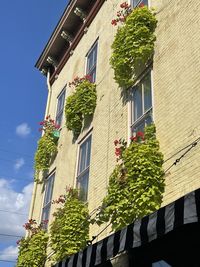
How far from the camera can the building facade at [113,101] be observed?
698 centimetres

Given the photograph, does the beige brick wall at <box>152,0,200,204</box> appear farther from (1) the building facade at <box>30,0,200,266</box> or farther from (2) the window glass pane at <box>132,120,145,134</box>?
(2) the window glass pane at <box>132,120,145,134</box>

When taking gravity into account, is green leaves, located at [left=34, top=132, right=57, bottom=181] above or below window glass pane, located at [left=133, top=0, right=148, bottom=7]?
below

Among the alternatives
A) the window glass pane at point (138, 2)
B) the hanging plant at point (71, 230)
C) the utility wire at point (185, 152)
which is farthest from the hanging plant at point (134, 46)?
the hanging plant at point (71, 230)

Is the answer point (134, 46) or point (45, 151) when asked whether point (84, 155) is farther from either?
point (134, 46)

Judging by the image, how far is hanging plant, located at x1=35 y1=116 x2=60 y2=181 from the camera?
1392 cm

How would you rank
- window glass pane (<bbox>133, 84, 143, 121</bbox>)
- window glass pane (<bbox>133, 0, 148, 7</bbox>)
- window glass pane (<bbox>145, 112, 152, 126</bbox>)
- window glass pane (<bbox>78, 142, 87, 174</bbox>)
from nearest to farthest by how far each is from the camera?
window glass pane (<bbox>145, 112, 152, 126</bbox>) < window glass pane (<bbox>133, 84, 143, 121</bbox>) < window glass pane (<bbox>133, 0, 148, 7</bbox>) < window glass pane (<bbox>78, 142, 87, 174</bbox>)

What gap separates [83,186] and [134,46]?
386 cm

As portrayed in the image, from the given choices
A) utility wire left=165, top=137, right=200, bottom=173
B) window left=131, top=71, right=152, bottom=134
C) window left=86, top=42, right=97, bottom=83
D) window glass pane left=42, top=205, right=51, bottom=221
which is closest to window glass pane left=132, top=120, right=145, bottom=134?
window left=131, top=71, right=152, bottom=134

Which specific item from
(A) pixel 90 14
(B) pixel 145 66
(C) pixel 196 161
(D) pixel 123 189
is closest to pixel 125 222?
(D) pixel 123 189

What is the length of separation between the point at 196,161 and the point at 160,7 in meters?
4.15

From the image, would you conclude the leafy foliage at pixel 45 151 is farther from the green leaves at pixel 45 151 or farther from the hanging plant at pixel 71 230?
the hanging plant at pixel 71 230

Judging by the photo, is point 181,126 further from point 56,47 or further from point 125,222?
point 56,47

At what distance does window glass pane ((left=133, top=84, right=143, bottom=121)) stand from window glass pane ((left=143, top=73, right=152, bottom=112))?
22cm

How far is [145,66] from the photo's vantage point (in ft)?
29.4
